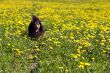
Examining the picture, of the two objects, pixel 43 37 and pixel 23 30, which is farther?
pixel 23 30

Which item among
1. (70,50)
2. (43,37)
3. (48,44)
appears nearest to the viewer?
(70,50)

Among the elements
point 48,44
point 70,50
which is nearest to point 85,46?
point 70,50

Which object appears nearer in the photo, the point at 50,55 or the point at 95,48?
the point at 50,55

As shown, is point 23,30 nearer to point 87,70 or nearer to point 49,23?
point 49,23

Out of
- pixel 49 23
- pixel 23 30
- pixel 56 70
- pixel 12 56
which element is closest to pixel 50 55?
pixel 12 56

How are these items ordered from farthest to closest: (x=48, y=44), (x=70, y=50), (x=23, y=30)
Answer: (x=23, y=30), (x=48, y=44), (x=70, y=50)

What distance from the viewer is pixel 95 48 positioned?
14773 millimetres

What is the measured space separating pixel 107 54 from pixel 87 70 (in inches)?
111

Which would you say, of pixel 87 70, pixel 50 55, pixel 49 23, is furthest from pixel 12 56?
pixel 49 23

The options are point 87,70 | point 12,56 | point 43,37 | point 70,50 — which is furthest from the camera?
point 43,37

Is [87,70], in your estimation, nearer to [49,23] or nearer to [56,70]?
[56,70]

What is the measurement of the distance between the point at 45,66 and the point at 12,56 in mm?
1685

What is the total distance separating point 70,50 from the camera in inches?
560

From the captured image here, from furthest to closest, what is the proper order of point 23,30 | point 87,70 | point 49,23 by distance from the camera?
point 49,23 → point 23,30 → point 87,70
